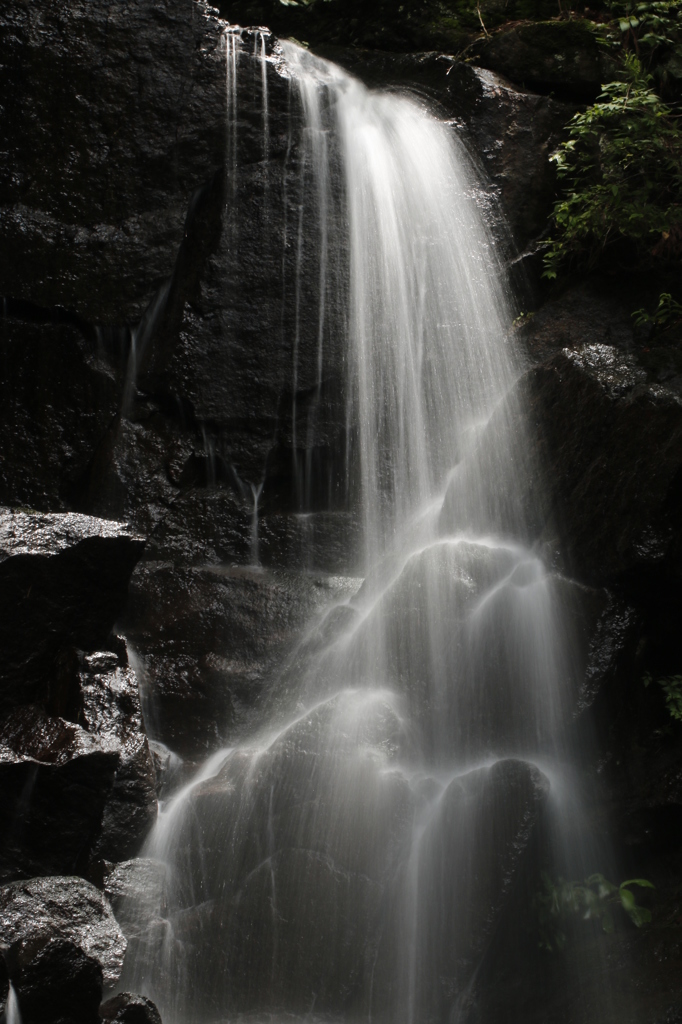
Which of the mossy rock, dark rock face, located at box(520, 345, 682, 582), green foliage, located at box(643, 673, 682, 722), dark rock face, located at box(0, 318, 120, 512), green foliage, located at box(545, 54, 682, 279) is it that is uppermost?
the mossy rock

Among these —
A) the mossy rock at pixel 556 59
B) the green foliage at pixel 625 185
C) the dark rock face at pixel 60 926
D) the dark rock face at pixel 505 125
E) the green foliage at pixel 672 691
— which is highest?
the mossy rock at pixel 556 59

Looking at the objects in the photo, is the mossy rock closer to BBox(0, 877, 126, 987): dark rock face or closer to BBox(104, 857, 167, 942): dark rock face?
BBox(104, 857, 167, 942): dark rock face

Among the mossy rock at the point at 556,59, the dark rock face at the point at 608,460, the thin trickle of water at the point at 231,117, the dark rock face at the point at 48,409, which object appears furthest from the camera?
the mossy rock at the point at 556,59

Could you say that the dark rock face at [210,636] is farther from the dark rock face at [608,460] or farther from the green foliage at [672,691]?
the green foliage at [672,691]

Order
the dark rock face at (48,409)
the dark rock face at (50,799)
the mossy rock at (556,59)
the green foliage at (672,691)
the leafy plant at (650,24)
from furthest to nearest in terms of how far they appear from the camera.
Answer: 1. the mossy rock at (556,59)
2. the leafy plant at (650,24)
3. the dark rock face at (48,409)
4. the green foliage at (672,691)
5. the dark rock face at (50,799)

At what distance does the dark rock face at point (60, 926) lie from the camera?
3.71 m

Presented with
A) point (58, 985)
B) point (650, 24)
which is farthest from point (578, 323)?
point (58, 985)

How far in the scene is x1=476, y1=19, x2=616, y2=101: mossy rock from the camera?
8.50m

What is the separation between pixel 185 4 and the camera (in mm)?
7426

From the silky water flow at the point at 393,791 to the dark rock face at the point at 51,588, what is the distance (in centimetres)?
119

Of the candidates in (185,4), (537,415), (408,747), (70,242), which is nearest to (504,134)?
(185,4)

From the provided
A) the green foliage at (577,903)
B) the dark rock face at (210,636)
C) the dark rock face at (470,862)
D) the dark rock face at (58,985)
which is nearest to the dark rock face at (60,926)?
the dark rock face at (58,985)

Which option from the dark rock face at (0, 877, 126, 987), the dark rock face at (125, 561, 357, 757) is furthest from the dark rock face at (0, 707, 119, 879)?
the dark rock face at (125, 561, 357, 757)

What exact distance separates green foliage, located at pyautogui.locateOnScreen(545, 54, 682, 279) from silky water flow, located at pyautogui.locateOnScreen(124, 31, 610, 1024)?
2095mm
